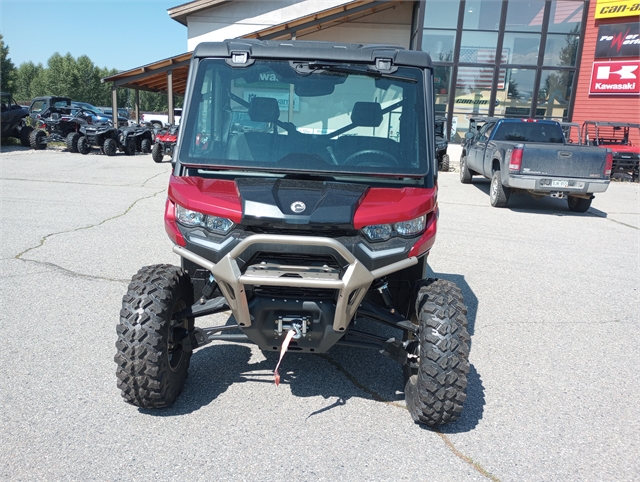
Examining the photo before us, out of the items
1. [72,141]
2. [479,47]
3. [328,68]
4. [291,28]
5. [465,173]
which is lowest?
[465,173]

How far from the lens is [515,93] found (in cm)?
1989

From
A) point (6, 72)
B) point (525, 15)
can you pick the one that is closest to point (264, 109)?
point (525, 15)

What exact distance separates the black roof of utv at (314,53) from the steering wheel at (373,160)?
1.92 feet

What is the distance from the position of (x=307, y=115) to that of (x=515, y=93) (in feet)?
60.9

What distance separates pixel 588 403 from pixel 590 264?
4.16 m

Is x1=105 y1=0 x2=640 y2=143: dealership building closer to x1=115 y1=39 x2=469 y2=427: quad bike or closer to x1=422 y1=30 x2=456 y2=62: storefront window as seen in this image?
x1=422 y1=30 x2=456 y2=62: storefront window

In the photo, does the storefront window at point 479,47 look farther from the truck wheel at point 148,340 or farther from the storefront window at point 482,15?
the truck wheel at point 148,340

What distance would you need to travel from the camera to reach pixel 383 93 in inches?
139

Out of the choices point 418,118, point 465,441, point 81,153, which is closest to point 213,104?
point 418,118

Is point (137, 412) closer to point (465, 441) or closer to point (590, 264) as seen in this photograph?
point (465, 441)

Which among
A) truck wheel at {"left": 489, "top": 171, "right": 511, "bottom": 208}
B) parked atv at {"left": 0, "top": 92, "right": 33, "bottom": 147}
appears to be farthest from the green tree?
truck wheel at {"left": 489, "top": 171, "right": 511, "bottom": 208}

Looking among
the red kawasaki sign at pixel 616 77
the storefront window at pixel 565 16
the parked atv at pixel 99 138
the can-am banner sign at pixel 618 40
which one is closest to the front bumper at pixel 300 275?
the parked atv at pixel 99 138

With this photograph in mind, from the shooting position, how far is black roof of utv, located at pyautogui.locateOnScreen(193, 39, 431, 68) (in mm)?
3445

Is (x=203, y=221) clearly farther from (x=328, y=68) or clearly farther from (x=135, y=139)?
(x=135, y=139)
